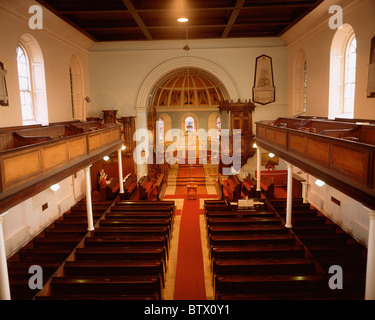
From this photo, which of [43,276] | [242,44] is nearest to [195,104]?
[242,44]

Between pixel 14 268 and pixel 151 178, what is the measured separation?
41.3ft

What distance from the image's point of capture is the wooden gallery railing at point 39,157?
6371 mm

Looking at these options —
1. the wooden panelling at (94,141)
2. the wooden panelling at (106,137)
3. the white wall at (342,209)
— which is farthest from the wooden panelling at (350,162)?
the wooden panelling at (106,137)

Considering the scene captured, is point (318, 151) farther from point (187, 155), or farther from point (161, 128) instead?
point (161, 128)

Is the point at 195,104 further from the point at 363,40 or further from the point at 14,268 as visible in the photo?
the point at 14,268

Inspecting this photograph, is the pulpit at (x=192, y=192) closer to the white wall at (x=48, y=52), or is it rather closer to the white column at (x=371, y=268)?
the white wall at (x=48, y=52)

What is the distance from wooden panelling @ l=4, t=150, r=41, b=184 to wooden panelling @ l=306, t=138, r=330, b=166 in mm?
7031

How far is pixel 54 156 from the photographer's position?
8.56 m

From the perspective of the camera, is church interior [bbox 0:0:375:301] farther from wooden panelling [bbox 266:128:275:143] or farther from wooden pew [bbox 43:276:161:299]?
wooden panelling [bbox 266:128:275:143]

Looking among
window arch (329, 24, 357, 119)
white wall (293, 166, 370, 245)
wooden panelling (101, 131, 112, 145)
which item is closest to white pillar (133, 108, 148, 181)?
wooden panelling (101, 131, 112, 145)

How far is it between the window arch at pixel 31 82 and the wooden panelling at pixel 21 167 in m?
6.98

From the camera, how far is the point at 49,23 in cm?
1437

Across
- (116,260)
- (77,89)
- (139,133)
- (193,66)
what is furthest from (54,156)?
(193,66)

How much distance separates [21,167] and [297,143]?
7.84 meters
